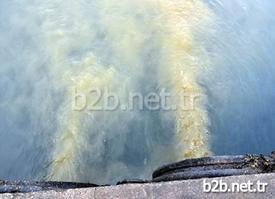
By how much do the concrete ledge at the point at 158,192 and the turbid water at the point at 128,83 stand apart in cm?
308

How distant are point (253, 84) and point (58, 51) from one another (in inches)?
130

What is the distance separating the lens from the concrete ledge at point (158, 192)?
123 inches

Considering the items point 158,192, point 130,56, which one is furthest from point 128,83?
point 158,192

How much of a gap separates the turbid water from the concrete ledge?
121 inches

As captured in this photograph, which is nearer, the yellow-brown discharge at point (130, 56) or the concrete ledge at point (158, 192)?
the concrete ledge at point (158, 192)

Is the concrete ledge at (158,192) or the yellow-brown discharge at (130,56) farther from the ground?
the yellow-brown discharge at (130,56)

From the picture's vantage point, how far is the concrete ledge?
3129mm

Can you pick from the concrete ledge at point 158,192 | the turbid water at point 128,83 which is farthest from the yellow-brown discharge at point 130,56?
the concrete ledge at point 158,192

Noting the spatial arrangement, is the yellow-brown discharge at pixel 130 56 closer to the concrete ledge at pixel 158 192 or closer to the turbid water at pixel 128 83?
the turbid water at pixel 128 83

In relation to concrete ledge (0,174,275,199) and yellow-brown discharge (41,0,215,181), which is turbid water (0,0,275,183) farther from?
concrete ledge (0,174,275,199)

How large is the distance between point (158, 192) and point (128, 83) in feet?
14.2

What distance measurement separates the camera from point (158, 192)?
124 inches

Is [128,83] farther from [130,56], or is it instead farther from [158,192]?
[158,192]

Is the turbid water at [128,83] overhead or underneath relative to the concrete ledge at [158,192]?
overhead
